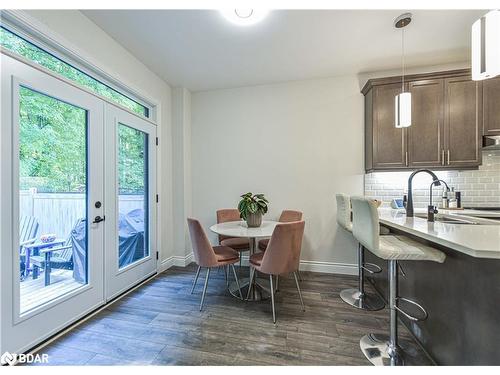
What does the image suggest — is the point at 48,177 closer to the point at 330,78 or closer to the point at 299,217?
the point at 299,217

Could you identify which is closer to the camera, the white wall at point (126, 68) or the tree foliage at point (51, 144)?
the tree foliage at point (51, 144)

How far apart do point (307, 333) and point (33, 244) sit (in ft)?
7.43

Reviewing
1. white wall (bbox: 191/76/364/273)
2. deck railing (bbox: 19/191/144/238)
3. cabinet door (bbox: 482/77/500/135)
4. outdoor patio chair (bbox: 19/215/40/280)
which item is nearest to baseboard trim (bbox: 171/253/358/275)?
white wall (bbox: 191/76/364/273)

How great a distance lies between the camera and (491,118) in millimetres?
2453

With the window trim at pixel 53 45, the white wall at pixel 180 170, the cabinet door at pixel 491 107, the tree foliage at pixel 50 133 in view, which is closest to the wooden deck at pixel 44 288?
the tree foliage at pixel 50 133

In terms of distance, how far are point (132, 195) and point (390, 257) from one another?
8.83 ft

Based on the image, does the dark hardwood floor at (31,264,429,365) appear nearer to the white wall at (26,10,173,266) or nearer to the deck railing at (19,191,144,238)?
the deck railing at (19,191,144,238)

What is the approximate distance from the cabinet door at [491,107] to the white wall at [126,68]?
13.1 ft

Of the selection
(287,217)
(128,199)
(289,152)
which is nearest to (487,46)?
(289,152)

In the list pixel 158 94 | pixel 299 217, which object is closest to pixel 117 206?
pixel 158 94

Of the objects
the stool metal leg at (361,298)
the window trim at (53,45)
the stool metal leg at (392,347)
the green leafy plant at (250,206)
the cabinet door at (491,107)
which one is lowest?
the stool metal leg at (361,298)

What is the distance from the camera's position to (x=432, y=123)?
260 centimetres

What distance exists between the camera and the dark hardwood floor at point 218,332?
1.53 m

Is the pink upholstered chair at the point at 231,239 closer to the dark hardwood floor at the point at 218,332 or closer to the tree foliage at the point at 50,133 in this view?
the dark hardwood floor at the point at 218,332
